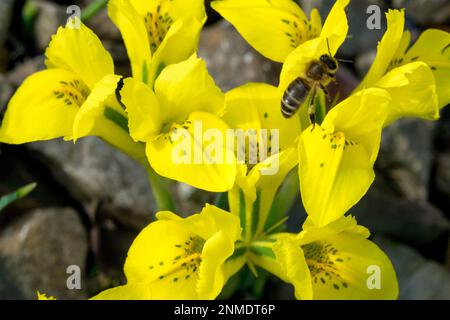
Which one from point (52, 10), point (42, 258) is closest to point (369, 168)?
point (42, 258)

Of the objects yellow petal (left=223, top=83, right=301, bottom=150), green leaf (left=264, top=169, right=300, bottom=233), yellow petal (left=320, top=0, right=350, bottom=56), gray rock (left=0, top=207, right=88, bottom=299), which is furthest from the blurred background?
yellow petal (left=320, top=0, right=350, bottom=56)

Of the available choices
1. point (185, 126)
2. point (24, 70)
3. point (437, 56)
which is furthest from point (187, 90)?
point (24, 70)

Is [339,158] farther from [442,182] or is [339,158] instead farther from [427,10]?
[427,10]

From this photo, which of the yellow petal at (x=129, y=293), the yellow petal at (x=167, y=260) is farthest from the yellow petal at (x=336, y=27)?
the yellow petal at (x=129, y=293)

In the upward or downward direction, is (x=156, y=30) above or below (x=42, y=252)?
above

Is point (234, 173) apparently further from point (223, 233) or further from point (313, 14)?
→ point (313, 14)
